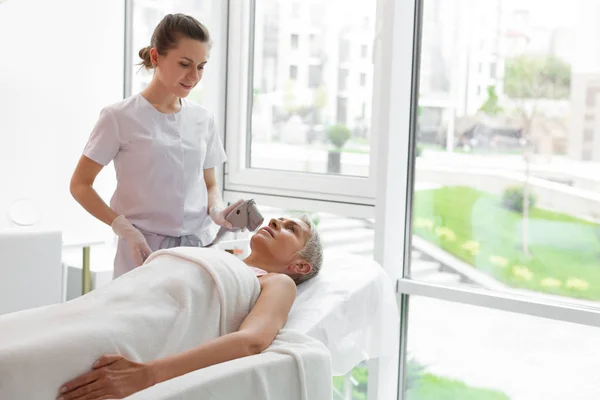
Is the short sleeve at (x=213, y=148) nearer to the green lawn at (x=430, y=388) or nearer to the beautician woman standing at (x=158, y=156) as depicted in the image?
the beautician woman standing at (x=158, y=156)

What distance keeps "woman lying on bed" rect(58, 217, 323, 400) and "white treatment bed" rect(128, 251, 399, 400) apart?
45mm

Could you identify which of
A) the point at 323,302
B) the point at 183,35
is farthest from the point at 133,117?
the point at 323,302

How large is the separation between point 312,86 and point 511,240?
3.30 ft

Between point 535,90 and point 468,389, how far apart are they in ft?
3.64

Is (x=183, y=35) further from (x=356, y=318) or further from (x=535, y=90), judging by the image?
(x=535, y=90)

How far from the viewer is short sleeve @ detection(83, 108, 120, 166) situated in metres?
2.17

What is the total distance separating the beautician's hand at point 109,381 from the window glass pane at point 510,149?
1593 millimetres

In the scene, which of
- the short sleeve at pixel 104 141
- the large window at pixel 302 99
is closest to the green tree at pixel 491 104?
the large window at pixel 302 99

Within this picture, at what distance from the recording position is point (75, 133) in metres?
3.36

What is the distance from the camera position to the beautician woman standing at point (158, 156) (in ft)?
7.08

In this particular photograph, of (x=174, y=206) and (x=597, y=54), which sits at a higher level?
(x=597, y=54)

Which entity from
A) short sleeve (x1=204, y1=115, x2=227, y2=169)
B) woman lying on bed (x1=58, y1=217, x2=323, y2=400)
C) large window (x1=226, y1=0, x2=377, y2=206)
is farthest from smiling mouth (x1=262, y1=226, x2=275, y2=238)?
large window (x1=226, y1=0, x2=377, y2=206)

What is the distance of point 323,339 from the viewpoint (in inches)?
71.6

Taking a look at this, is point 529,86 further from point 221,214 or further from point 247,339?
point 247,339
